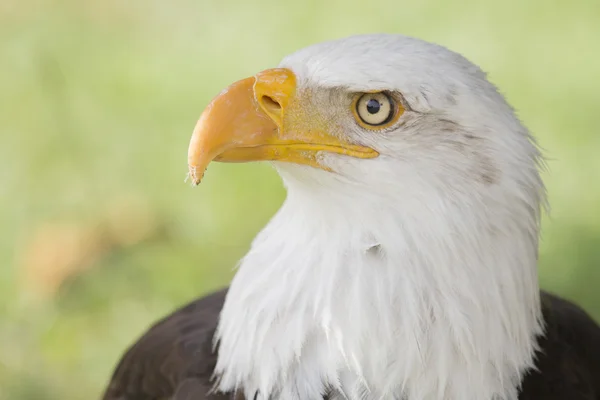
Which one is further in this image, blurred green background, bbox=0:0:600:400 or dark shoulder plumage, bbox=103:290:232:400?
blurred green background, bbox=0:0:600:400

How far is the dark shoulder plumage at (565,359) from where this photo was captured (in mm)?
1813

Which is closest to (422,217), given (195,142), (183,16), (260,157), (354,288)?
(354,288)

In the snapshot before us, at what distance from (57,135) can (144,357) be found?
83.4 inches

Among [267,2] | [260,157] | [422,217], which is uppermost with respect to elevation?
[267,2]

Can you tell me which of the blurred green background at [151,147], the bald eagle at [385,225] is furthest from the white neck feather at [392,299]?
the blurred green background at [151,147]

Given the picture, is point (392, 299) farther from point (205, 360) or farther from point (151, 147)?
point (151, 147)

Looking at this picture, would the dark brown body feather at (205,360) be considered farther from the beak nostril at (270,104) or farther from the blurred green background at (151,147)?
the blurred green background at (151,147)

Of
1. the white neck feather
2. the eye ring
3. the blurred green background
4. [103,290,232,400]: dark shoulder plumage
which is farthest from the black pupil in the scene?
the blurred green background

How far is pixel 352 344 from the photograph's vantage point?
63.4 inches

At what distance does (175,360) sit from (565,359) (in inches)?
36.8

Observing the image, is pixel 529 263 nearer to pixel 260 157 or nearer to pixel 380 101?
pixel 380 101

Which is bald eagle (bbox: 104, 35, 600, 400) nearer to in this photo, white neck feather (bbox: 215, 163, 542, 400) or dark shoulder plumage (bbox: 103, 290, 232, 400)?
white neck feather (bbox: 215, 163, 542, 400)

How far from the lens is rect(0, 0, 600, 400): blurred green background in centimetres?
337

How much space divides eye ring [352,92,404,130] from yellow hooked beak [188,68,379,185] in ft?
0.17
